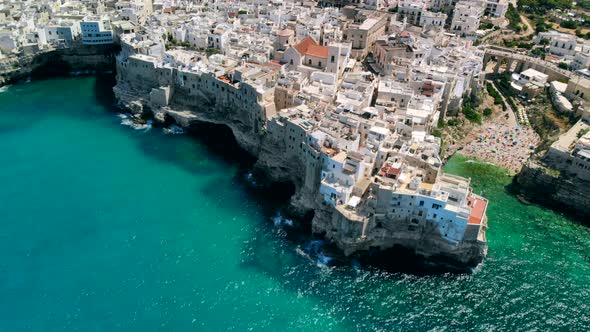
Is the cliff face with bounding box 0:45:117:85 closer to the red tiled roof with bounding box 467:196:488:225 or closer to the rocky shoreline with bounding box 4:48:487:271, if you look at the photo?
the rocky shoreline with bounding box 4:48:487:271

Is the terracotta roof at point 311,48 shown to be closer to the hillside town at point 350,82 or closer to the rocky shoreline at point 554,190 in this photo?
the hillside town at point 350,82

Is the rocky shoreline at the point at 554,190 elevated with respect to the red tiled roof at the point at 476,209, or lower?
lower

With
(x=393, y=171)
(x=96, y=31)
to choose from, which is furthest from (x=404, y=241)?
(x=96, y=31)

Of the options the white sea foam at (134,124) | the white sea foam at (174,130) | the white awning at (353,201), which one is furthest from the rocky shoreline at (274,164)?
the white awning at (353,201)

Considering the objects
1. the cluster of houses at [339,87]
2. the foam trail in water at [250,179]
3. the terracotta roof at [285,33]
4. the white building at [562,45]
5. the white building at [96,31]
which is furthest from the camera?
the white building at [96,31]

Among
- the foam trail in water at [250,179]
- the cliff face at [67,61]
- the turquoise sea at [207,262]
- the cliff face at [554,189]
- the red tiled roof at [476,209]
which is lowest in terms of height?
the turquoise sea at [207,262]

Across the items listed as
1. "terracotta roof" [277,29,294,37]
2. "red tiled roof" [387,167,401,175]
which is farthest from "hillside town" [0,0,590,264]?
"terracotta roof" [277,29,294,37]
